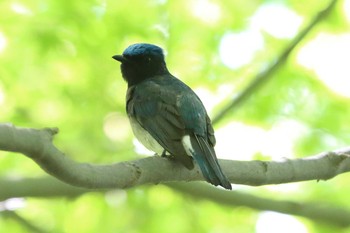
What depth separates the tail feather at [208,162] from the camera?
15.3 ft

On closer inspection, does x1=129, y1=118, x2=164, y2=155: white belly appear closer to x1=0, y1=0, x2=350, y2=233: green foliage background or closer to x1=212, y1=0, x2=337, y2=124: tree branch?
x1=212, y1=0, x2=337, y2=124: tree branch

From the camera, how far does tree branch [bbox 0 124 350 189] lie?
352cm

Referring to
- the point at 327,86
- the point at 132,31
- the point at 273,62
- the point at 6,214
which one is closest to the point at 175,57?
the point at 132,31

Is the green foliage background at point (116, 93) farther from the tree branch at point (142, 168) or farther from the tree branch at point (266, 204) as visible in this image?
the tree branch at point (142, 168)

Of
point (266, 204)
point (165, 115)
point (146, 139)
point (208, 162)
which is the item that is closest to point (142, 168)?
point (208, 162)

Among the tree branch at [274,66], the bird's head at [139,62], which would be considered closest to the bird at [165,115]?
the bird's head at [139,62]

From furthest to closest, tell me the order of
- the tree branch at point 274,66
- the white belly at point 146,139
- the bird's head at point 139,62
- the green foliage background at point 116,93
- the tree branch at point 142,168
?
the green foliage background at point 116,93 → the tree branch at point 274,66 → the bird's head at point 139,62 → the white belly at point 146,139 → the tree branch at point 142,168

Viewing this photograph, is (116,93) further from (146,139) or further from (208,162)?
(208,162)

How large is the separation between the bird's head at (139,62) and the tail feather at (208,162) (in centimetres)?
170

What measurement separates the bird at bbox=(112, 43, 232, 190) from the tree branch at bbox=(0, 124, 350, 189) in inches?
7.4

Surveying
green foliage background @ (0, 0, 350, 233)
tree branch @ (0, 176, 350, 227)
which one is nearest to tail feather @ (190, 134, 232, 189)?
tree branch @ (0, 176, 350, 227)

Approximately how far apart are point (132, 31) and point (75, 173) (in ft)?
16.3

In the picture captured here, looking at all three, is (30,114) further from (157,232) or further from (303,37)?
(303,37)

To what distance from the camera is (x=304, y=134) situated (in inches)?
365
